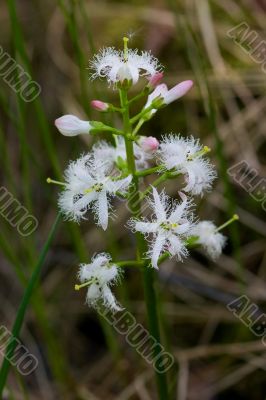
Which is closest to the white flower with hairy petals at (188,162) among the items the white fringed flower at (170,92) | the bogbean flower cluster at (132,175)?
the bogbean flower cluster at (132,175)

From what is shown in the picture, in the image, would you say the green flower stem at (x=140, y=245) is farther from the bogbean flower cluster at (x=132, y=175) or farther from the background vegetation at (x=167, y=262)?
the background vegetation at (x=167, y=262)

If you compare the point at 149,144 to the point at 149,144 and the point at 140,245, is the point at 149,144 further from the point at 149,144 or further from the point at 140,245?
the point at 140,245

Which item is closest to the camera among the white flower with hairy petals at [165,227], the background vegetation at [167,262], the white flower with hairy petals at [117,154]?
the white flower with hairy petals at [165,227]

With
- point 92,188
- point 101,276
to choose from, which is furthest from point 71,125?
point 101,276

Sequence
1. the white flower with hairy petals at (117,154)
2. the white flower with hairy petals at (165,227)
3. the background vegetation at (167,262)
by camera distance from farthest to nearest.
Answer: the background vegetation at (167,262)
the white flower with hairy petals at (117,154)
the white flower with hairy petals at (165,227)

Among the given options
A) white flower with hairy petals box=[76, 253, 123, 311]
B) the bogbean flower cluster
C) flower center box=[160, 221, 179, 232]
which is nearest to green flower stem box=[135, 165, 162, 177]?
the bogbean flower cluster

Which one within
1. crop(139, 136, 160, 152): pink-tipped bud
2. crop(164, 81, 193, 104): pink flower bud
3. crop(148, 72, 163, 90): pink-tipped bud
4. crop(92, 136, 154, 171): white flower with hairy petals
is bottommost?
crop(139, 136, 160, 152): pink-tipped bud

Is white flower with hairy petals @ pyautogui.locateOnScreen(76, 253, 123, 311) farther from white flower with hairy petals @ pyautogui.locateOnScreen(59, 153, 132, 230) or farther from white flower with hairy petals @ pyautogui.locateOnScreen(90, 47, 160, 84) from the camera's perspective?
white flower with hairy petals @ pyautogui.locateOnScreen(90, 47, 160, 84)
